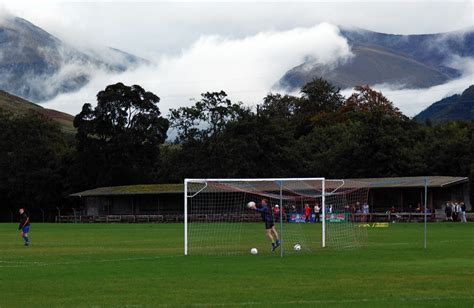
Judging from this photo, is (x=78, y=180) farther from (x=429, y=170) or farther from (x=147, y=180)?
(x=429, y=170)

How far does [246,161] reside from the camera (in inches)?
3425

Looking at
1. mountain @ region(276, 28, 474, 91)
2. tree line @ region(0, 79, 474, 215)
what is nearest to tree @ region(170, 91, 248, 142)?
tree line @ region(0, 79, 474, 215)

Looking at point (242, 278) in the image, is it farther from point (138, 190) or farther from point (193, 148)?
point (193, 148)

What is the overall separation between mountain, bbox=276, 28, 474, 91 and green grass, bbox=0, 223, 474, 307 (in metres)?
133

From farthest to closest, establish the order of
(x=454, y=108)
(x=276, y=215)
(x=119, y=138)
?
(x=454, y=108) → (x=119, y=138) → (x=276, y=215)

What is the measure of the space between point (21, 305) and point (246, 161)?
2831 inches

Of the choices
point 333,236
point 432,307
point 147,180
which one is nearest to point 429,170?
point 147,180

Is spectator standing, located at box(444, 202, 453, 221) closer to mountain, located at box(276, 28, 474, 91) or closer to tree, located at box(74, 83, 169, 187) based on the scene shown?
tree, located at box(74, 83, 169, 187)

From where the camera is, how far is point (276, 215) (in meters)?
66.3

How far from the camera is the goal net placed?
3212 cm

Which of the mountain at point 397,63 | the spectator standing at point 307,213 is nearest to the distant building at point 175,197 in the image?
the spectator standing at point 307,213

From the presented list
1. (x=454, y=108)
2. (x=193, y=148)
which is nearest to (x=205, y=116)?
(x=193, y=148)

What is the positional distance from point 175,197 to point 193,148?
37.7 feet

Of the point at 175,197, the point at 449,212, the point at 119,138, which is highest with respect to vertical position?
the point at 119,138
